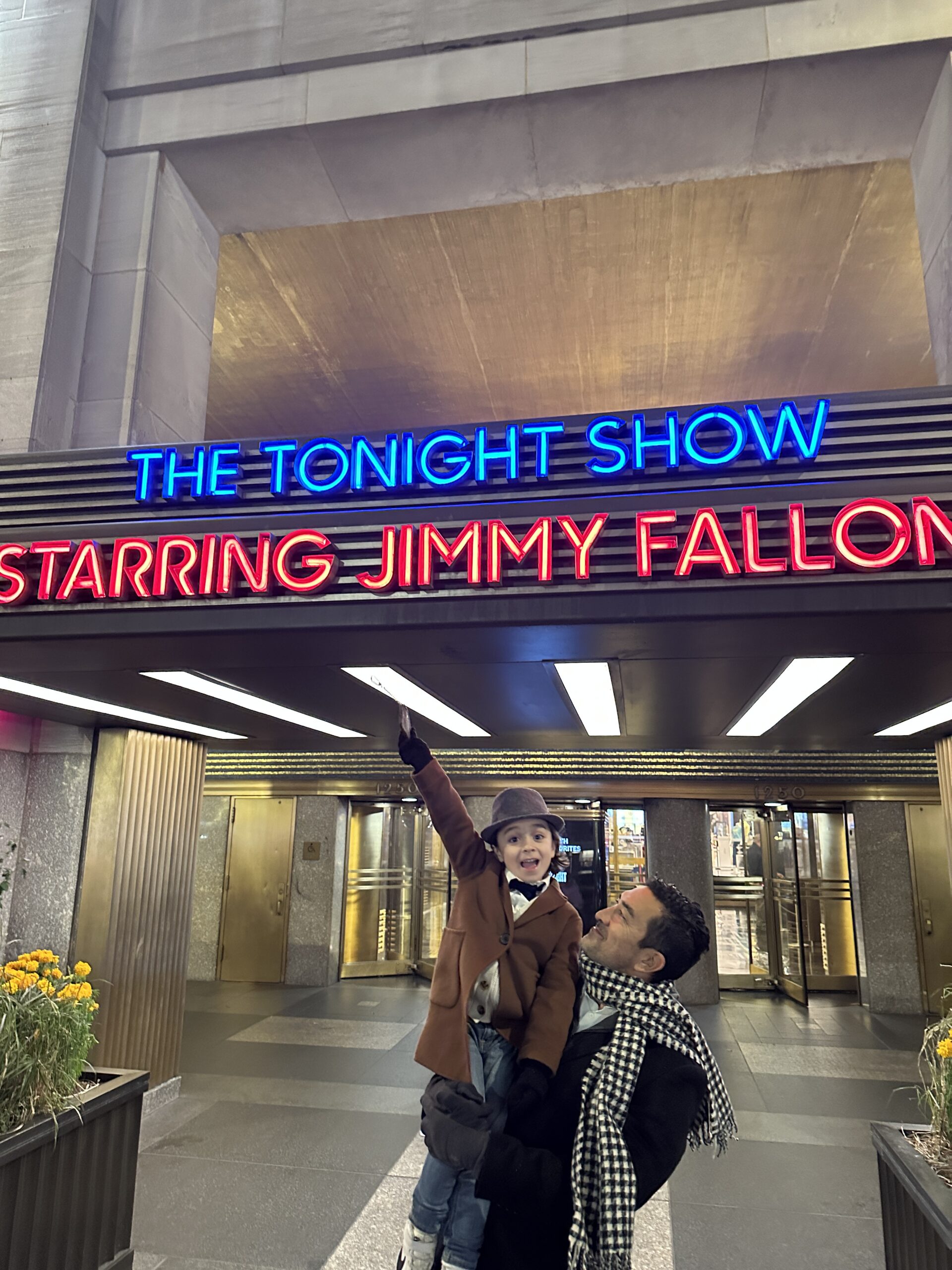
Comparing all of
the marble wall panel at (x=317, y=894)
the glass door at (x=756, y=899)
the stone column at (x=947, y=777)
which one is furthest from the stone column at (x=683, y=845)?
the stone column at (x=947, y=777)

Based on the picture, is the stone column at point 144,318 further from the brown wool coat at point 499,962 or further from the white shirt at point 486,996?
the white shirt at point 486,996

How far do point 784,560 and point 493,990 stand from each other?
2121mm

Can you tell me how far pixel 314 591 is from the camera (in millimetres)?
3875

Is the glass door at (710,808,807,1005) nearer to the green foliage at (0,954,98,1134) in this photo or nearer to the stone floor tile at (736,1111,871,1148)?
the stone floor tile at (736,1111,871,1148)

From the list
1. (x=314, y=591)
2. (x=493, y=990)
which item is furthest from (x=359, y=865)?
(x=493, y=990)

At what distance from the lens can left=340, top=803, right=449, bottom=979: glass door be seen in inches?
478

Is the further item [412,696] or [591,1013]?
[412,696]

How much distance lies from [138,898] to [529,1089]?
5191mm

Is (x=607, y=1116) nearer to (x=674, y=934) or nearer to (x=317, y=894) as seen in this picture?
(x=674, y=934)

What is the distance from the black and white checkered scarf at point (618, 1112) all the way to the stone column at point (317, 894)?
10095 mm

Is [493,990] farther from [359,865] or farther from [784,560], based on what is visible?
[359,865]

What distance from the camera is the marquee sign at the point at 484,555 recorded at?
11.5ft

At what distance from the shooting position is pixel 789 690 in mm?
4840

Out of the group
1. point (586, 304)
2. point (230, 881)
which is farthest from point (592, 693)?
point (230, 881)
